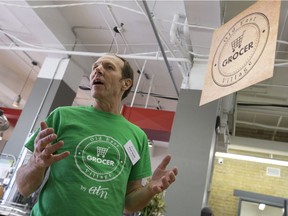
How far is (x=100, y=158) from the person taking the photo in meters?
1.13

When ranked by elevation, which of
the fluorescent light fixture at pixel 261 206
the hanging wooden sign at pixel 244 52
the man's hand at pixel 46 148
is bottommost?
the man's hand at pixel 46 148

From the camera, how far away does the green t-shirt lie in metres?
1.03

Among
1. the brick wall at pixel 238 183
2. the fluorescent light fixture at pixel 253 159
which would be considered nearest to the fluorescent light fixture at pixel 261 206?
the brick wall at pixel 238 183

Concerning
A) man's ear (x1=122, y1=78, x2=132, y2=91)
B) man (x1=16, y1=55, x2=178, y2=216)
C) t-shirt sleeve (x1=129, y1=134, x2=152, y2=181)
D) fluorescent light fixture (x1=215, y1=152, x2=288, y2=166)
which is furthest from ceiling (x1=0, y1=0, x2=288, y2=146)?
t-shirt sleeve (x1=129, y1=134, x2=152, y2=181)

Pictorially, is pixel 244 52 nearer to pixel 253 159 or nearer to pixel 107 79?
pixel 107 79

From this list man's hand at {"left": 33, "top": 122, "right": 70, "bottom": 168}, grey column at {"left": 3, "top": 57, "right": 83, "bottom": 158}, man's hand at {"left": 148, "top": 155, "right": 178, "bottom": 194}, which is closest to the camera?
man's hand at {"left": 33, "top": 122, "right": 70, "bottom": 168}

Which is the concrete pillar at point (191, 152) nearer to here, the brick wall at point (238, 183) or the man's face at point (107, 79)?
the man's face at point (107, 79)

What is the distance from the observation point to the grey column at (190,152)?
361 centimetres

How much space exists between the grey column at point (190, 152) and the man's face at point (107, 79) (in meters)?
2.57

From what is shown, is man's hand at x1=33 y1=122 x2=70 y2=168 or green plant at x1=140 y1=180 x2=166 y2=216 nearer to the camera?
man's hand at x1=33 y1=122 x2=70 y2=168

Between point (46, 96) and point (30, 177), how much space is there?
439cm

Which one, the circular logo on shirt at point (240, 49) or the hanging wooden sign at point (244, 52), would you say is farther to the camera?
the circular logo on shirt at point (240, 49)

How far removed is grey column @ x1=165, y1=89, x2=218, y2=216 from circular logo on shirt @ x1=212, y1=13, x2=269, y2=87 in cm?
160

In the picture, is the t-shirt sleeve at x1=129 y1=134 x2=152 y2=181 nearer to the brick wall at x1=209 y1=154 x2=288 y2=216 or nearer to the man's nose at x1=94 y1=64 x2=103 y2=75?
the man's nose at x1=94 y1=64 x2=103 y2=75
